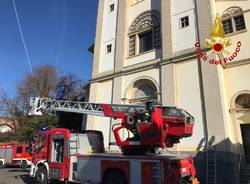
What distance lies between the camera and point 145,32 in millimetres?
19859

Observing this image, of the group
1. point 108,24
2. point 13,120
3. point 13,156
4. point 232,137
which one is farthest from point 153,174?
point 13,120

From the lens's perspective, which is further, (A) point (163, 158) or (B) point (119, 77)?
(B) point (119, 77)

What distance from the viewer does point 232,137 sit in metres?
A: 14.1

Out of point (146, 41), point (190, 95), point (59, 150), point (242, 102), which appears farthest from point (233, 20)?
point (59, 150)

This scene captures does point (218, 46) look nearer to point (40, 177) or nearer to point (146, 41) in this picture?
point (146, 41)

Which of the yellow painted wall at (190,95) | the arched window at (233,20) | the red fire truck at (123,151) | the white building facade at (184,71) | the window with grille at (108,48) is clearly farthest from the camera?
the window with grille at (108,48)

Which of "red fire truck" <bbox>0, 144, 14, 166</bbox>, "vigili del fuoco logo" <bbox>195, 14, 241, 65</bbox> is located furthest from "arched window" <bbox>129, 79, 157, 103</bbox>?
"red fire truck" <bbox>0, 144, 14, 166</bbox>

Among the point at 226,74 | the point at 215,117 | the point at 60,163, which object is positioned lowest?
the point at 60,163

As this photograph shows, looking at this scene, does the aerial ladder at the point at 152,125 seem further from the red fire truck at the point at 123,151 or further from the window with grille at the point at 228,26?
the window with grille at the point at 228,26

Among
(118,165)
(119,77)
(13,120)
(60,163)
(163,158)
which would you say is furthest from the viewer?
(13,120)

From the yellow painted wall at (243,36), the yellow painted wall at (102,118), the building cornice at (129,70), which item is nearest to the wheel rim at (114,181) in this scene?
the yellow painted wall at (102,118)

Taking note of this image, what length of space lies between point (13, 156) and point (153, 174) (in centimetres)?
2136

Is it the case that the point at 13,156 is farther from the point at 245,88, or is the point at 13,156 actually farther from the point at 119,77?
the point at 245,88

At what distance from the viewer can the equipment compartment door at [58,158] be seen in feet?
35.4
